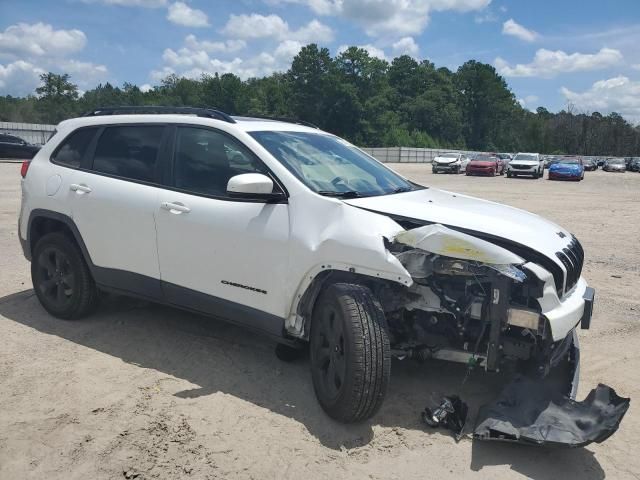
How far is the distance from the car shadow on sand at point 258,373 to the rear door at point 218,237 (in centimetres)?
47

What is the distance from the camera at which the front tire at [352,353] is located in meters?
3.22

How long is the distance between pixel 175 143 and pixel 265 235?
1.24m

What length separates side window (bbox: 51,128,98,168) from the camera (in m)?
4.92

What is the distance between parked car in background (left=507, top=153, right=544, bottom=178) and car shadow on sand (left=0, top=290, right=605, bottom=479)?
32006mm

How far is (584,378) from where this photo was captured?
4176 millimetres

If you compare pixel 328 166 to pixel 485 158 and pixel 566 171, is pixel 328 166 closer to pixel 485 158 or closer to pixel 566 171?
pixel 566 171

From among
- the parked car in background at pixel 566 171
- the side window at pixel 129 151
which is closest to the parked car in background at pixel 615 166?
the parked car in background at pixel 566 171

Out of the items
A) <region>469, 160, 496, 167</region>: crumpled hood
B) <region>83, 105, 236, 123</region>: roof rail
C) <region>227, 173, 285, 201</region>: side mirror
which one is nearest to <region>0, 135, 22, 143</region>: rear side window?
<region>469, 160, 496, 167</region>: crumpled hood

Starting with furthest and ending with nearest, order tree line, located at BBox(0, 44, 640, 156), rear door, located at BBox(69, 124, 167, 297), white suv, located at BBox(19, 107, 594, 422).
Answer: tree line, located at BBox(0, 44, 640, 156), rear door, located at BBox(69, 124, 167, 297), white suv, located at BBox(19, 107, 594, 422)

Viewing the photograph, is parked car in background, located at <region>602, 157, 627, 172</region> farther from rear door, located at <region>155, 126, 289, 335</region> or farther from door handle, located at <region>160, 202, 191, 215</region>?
door handle, located at <region>160, 202, 191, 215</region>

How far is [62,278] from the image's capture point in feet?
16.3

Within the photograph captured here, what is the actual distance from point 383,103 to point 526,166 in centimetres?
5787

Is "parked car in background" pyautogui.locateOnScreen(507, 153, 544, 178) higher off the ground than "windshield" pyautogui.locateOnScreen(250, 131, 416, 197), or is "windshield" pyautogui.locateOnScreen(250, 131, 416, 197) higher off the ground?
"windshield" pyautogui.locateOnScreen(250, 131, 416, 197)

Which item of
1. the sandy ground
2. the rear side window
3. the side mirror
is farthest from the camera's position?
the rear side window
